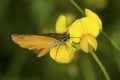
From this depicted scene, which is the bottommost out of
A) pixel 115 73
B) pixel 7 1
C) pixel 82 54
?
pixel 115 73

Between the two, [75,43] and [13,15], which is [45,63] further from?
[75,43]

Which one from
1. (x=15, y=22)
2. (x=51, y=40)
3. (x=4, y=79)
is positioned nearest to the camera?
(x=51, y=40)

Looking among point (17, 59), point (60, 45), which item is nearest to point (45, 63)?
point (17, 59)

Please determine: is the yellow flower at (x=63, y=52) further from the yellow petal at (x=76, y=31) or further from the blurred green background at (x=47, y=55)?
the blurred green background at (x=47, y=55)

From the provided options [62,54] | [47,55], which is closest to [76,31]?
[62,54]

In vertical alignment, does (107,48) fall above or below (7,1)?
below

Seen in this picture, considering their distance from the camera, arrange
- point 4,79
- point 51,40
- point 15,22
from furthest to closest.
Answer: point 15,22, point 4,79, point 51,40

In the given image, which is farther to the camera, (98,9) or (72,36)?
(98,9)
